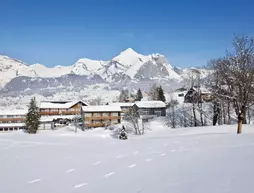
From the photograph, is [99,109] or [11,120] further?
[11,120]

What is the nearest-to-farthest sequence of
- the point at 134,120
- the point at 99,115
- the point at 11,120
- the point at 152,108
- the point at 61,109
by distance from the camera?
the point at 134,120 → the point at 99,115 → the point at 11,120 → the point at 152,108 → the point at 61,109

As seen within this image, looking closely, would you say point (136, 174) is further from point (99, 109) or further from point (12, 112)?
point (12, 112)

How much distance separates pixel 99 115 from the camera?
97812mm

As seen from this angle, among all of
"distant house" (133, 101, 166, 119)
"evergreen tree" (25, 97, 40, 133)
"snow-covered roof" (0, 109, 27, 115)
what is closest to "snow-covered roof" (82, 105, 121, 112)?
"distant house" (133, 101, 166, 119)

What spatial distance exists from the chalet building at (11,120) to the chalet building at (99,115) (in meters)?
23.8

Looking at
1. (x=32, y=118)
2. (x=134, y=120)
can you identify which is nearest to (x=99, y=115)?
(x=32, y=118)

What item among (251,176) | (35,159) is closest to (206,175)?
(251,176)

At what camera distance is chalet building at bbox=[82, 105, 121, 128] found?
95438mm

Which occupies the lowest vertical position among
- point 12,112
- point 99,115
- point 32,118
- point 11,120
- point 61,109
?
point 11,120

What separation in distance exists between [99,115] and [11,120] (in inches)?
1304

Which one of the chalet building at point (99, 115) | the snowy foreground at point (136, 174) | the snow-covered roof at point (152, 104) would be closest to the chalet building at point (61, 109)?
the chalet building at point (99, 115)

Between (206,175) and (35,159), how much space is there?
35.5ft

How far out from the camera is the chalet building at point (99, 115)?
95.4m

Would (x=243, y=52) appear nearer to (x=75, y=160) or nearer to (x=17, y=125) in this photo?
(x=75, y=160)
